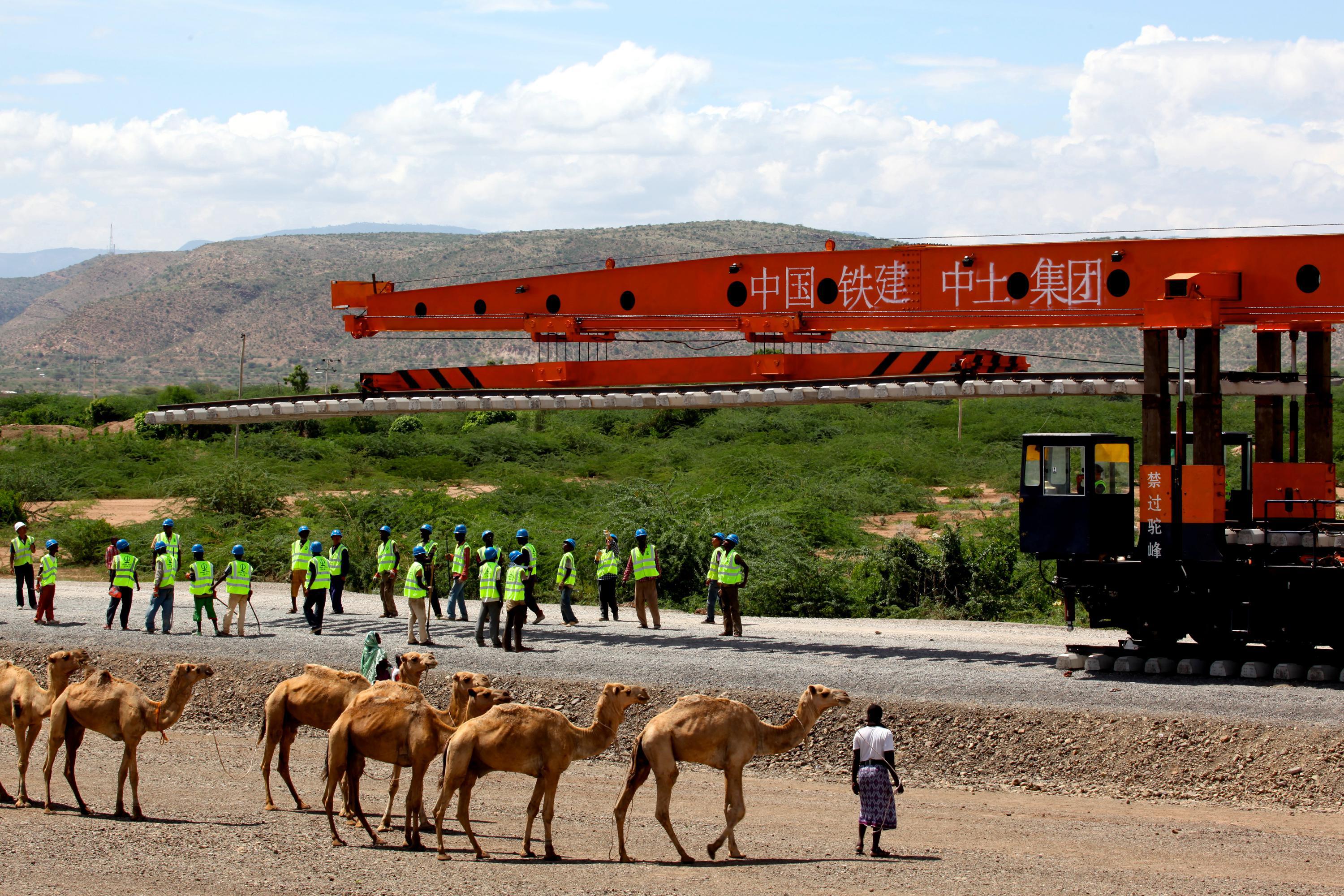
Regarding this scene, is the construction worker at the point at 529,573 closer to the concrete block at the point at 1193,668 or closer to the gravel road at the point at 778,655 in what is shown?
the gravel road at the point at 778,655

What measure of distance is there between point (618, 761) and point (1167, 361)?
826 cm

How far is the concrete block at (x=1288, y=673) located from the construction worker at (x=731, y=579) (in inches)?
310

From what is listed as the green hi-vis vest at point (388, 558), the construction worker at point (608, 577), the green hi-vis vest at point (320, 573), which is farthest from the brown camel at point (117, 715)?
the construction worker at point (608, 577)

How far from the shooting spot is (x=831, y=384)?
745 inches

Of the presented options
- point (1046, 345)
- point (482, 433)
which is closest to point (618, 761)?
point (482, 433)

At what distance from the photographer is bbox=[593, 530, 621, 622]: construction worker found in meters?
23.0

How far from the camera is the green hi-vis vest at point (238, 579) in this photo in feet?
69.0

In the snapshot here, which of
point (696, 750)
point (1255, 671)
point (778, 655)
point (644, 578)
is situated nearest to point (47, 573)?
point (644, 578)

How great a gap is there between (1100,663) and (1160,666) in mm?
718

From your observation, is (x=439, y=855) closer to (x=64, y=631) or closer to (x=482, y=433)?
(x=64, y=631)

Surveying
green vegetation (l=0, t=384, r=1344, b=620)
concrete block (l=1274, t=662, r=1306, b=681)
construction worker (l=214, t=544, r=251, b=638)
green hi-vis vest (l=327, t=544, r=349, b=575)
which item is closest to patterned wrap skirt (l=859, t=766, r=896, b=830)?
concrete block (l=1274, t=662, r=1306, b=681)

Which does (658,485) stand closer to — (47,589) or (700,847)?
(47,589)

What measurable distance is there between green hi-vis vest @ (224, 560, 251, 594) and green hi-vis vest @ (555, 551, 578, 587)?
16.7 feet

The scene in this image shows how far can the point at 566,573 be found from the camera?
2266 centimetres
